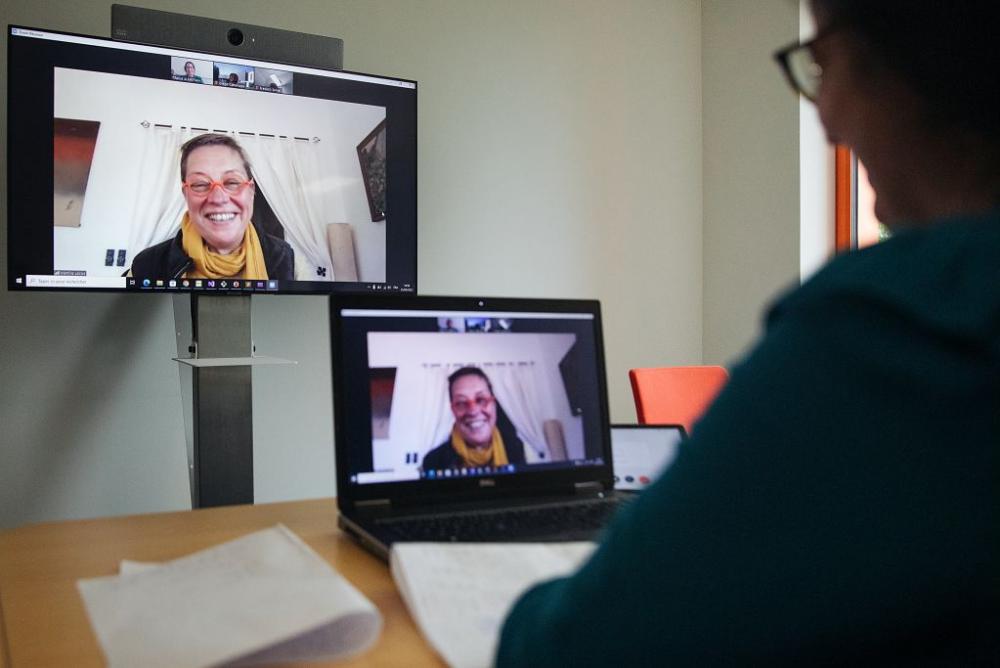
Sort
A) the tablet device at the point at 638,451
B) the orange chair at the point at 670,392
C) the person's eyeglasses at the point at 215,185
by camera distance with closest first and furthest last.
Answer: the tablet device at the point at 638,451 → the person's eyeglasses at the point at 215,185 → the orange chair at the point at 670,392

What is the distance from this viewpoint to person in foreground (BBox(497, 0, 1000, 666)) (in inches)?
13.5

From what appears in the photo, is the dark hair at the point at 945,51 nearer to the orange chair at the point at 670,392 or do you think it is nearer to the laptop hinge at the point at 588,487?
the laptop hinge at the point at 588,487

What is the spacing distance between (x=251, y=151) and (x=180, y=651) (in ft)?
7.11

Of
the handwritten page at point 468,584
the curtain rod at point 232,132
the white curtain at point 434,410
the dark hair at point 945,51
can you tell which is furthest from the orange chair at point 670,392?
the dark hair at point 945,51

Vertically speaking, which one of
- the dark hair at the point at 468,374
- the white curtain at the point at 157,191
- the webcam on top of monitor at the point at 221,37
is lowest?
the dark hair at the point at 468,374

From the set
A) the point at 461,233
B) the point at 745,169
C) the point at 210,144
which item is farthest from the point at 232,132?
the point at 745,169

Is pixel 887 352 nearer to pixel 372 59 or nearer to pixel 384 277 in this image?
pixel 384 277

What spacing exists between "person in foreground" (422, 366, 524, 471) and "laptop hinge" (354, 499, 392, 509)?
0.09m

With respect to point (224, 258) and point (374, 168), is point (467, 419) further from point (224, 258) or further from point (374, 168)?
point (374, 168)

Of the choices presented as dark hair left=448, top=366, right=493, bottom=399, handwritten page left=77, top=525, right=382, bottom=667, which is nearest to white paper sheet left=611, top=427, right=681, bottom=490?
dark hair left=448, top=366, right=493, bottom=399

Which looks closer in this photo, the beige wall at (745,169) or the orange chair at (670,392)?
the orange chair at (670,392)

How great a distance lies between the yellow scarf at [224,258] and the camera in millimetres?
2459

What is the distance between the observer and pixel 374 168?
110 inches

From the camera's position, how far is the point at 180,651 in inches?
24.7
